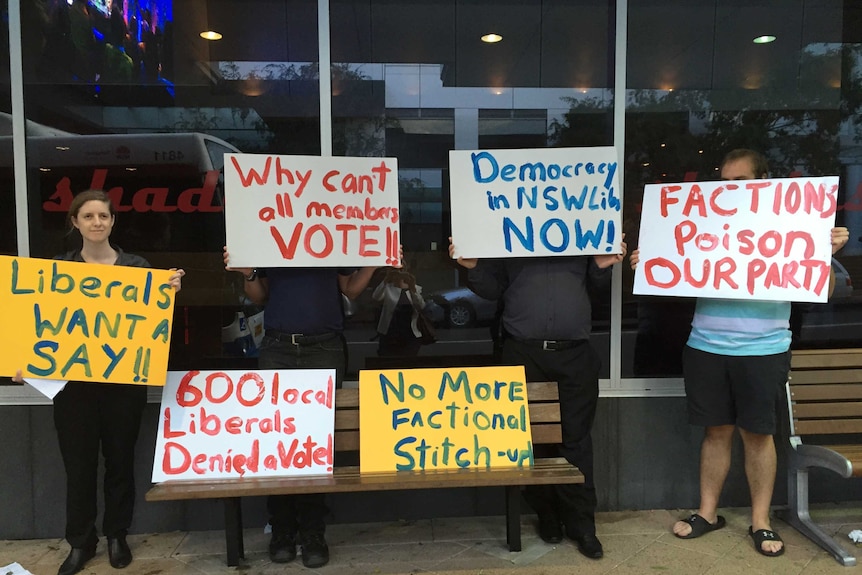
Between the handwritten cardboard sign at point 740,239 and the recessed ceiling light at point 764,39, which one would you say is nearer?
the handwritten cardboard sign at point 740,239

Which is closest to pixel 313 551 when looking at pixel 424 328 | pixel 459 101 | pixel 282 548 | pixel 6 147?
pixel 282 548

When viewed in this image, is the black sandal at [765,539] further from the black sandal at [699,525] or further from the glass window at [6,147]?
the glass window at [6,147]

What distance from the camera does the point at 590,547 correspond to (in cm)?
312

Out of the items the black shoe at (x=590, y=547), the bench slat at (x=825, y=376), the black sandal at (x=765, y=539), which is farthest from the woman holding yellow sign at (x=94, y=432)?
the bench slat at (x=825, y=376)

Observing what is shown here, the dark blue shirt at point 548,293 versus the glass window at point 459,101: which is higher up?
the glass window at point 459,101

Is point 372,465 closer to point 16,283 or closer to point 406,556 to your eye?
point 406,556

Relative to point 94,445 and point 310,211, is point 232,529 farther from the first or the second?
point 310,211

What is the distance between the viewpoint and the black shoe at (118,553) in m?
3.08

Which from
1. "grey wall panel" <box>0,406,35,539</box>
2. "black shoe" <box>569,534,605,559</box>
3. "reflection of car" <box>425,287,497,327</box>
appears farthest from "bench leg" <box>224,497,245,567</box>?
"black shoe" <box>569,534,605,559</box>

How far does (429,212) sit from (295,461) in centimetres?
166

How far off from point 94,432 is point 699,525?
322 cm

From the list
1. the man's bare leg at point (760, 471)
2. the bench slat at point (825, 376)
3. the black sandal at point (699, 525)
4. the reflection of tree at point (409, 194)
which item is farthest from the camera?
the reflection of tree at point (409, 194)

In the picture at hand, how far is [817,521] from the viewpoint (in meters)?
3.53

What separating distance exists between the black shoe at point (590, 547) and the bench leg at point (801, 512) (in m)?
1.16
